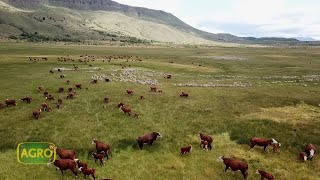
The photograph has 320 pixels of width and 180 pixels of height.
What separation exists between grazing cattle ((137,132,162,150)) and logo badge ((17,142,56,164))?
5.96 m

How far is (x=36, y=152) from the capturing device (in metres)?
23.3

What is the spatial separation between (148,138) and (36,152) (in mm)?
7855

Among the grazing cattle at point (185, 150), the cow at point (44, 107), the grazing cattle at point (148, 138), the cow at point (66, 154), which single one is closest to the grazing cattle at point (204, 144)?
the grazing cattle at point (185, 150)

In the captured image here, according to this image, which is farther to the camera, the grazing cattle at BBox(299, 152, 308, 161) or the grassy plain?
the grazing cattle at BBox(299, 152, 308, 161)

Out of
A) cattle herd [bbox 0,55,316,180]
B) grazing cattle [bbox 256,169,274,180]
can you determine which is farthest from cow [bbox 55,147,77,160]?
grazing cattle [bbox 256,169,274,180]

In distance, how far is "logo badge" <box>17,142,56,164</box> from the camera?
2195cm

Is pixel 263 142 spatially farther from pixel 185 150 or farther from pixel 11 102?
pixel 11 102

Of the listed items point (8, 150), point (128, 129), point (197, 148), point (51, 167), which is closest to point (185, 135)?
point (197, 148)

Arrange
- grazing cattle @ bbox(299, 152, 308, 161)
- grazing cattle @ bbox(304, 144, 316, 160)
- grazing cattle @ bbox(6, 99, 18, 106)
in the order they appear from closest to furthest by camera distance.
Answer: grazing cattle @ bbox(299, 152, 308, 161) < grazing cattle @ bbox(304, 144, 316, 160) < grazing cattle @ bbox(6, 99, 18, 106)

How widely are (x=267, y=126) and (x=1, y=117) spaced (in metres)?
23.4

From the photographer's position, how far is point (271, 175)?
1955 centimetres

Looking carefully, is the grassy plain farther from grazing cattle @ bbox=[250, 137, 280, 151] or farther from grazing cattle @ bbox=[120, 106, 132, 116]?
grazing cattle @ bbox=[250, 137, 280, 151]

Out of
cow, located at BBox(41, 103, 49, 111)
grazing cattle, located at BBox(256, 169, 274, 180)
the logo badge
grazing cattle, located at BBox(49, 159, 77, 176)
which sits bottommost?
the logo badge

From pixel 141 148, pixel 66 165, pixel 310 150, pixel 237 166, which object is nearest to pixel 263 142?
pixel 310 150
